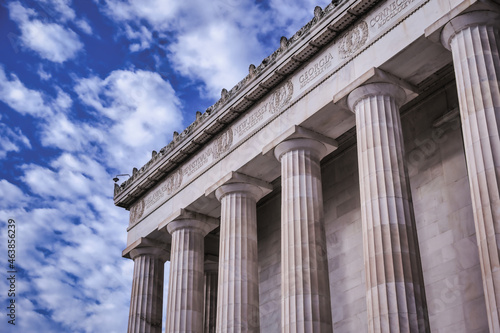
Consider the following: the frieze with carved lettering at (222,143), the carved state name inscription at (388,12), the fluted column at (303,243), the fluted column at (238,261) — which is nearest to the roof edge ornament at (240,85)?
the frieze with carved lettering at (222,143)

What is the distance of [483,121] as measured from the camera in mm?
25000

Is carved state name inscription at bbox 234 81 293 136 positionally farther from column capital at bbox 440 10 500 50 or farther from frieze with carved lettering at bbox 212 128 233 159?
column capital at bbox 440 10 500 50

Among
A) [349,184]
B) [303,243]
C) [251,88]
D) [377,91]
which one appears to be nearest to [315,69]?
[377,91]

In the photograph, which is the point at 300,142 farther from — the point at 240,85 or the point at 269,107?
the point at 240,85

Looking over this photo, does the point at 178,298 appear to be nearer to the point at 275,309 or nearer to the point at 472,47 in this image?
the point at 275,309

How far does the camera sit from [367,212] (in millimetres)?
28328

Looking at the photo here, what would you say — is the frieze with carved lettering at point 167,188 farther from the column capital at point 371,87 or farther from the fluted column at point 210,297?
the column capital at point 371,87

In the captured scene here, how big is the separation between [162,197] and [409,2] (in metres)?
21.1

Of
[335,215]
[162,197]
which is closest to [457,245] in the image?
[335,215]

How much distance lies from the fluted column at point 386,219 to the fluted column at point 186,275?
14.3 metres

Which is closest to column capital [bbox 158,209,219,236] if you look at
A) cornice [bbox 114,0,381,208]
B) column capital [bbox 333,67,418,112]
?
cornice [bbox 114,0,381,208]

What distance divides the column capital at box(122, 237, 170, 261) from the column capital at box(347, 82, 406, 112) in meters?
18.9

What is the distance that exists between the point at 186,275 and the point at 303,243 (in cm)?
1084

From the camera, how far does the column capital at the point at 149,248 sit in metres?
45.0
